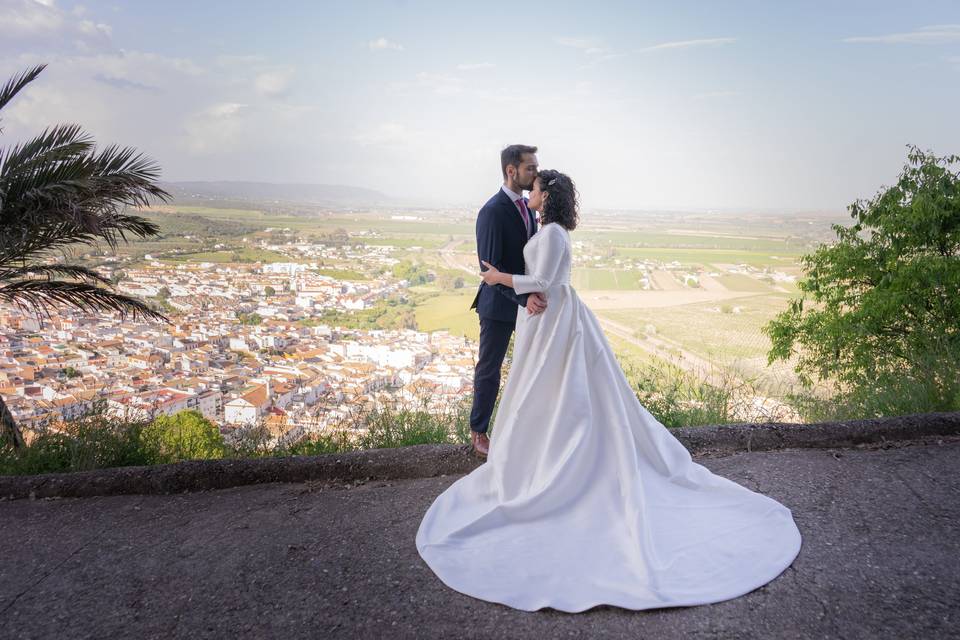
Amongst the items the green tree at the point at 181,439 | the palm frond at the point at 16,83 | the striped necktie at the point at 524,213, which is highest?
the palm frond at the point at 16,83

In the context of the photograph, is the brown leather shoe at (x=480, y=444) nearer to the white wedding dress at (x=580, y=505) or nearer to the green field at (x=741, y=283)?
the white wedding dress at (x=580, y=505)

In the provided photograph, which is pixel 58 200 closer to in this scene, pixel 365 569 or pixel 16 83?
pixel 16 83

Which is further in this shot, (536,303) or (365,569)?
(536,303)

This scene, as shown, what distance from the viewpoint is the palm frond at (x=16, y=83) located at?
5.15 meters

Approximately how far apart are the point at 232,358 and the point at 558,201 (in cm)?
1012

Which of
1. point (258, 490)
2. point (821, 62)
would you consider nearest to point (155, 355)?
point (258, 490)

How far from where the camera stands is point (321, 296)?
63.4ft

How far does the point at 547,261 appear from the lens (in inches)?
131

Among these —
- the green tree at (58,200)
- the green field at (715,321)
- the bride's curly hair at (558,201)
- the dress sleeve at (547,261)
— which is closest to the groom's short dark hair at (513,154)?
the bride's curly hair at (558,201)

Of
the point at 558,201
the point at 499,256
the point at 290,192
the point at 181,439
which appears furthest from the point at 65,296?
the point at 290,192

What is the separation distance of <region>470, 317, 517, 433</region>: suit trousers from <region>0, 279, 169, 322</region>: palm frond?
135 inches

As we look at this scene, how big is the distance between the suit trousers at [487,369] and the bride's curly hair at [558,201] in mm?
900

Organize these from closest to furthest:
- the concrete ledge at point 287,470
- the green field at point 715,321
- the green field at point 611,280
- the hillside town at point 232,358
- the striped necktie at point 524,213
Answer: the concrete ledge at point 287,470
the striped necktie at point 524,213
the hillside town at point 232,358
the green field at point 715,321
the green field at point 611,280

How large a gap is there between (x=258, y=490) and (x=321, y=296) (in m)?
16.1
